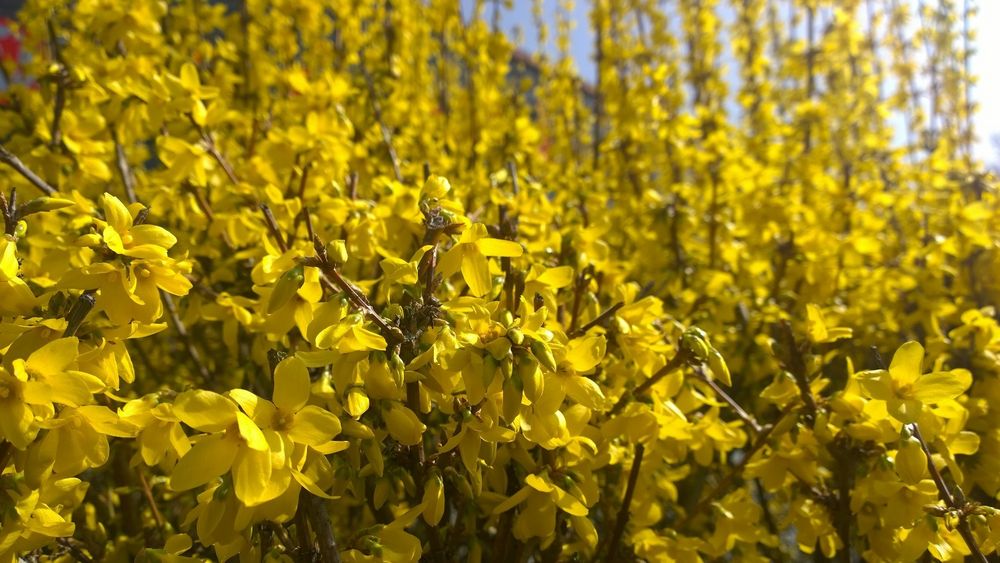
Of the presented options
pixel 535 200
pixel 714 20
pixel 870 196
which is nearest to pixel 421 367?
pixel 535 200

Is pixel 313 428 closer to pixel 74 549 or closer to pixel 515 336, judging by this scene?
pixel 515 336

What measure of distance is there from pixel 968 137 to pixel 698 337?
496cm

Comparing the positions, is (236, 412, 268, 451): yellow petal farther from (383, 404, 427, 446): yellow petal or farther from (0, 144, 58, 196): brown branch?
(0, 144, 58, 196): brown branch

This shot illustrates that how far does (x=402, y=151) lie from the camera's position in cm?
263

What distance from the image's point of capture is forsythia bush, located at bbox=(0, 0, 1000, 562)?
0.90m

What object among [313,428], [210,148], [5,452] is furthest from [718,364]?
[210,148]

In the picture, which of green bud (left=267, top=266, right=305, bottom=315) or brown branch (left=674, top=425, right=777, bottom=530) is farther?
brown branch (left=674, top=425, right=777, bottom=530)

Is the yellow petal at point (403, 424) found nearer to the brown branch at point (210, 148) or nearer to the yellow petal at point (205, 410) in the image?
the yellow petal at point (205, 410)

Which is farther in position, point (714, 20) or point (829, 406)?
point (714, 20)

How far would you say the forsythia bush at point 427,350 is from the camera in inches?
35.6

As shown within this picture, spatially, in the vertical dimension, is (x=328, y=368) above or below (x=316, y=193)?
below

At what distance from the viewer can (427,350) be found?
35.2 inches

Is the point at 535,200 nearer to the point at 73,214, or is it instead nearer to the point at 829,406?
the point at 829,406

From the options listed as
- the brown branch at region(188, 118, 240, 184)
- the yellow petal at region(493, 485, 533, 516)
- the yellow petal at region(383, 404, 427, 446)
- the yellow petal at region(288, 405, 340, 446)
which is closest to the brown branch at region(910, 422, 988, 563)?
the yellow petal at region(493, 485, 533, 516)
